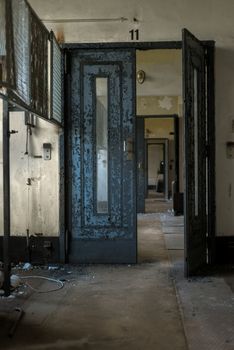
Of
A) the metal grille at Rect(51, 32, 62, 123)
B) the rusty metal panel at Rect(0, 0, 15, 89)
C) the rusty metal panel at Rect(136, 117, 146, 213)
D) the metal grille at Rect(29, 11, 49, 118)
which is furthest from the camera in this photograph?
the rusty metal panel at Rect(136, 117, 146, 213)

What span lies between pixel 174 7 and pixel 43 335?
3.49 m

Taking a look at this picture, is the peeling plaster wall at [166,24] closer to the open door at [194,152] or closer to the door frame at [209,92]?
the door frame at [209,92]

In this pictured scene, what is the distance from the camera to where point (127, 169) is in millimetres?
4711

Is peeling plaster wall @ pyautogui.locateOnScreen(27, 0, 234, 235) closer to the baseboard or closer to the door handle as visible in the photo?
the baseboard

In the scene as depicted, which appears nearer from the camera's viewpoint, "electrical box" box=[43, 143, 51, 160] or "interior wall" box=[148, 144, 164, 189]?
"electrical box" box=[43, 143, 51, 160]

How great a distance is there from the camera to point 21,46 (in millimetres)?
3119

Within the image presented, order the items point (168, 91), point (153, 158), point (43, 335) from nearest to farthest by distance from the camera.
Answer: point (43, 335) → point (168, 91) → point (153, 158)

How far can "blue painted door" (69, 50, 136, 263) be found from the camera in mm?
4668

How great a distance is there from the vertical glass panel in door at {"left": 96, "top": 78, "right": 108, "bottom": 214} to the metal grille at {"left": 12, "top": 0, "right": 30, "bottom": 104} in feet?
5.03

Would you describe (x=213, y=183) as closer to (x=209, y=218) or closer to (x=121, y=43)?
(x=209, y=218)

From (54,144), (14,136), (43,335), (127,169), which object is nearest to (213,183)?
(127,169)

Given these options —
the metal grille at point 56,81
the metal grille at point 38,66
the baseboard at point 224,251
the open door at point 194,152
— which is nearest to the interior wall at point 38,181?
the metal grille at point 56,81

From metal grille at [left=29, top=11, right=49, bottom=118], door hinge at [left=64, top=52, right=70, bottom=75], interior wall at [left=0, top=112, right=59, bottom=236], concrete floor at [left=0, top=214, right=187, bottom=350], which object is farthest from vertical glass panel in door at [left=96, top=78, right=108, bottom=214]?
metal grille at [left=29, top=11, right=49, bottom=118]

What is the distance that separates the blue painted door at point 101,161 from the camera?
15.3 feet
